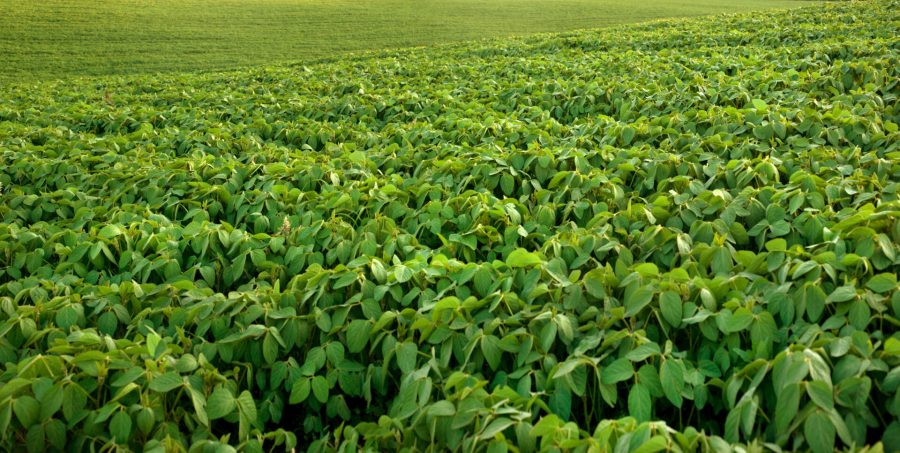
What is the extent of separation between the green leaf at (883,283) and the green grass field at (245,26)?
55.9 ft

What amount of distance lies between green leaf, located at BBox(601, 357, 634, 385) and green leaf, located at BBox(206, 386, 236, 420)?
139cm

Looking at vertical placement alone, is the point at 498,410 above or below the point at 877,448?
below

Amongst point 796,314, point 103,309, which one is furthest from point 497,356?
point 103,309

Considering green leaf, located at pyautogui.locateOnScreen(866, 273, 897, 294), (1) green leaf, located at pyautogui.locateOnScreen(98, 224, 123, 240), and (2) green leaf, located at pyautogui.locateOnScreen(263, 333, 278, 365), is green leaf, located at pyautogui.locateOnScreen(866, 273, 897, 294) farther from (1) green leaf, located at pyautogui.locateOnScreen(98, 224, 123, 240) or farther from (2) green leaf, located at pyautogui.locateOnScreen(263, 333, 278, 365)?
(1) green leaf, located at pyautogui.locateOnScreen(98, 224, 123, 240)

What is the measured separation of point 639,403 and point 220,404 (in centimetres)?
153

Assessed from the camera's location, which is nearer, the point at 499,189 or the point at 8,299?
the point at 8,299

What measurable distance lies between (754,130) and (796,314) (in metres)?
2.66

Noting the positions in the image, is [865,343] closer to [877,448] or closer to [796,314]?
[796,314]

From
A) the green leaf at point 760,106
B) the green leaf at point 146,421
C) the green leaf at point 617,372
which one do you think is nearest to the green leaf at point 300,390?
the green leaf at point 146,421

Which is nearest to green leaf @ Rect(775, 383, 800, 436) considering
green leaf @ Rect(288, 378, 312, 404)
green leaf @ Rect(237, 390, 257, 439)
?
green leaf @ Rect(288, 378, 312, 404)

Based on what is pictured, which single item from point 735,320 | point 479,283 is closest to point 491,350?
point 479,283

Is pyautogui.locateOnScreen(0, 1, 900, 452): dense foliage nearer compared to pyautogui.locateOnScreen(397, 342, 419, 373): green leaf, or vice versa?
pyautogui.locateOnScreen(0, 1, 900, 452): dense foliage

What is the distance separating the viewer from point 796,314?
250 cm

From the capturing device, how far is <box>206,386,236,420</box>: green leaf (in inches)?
94.3
